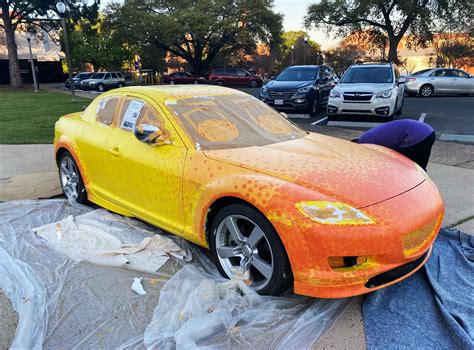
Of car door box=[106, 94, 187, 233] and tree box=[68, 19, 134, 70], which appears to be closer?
car door box=[106, 94, 187, 233]

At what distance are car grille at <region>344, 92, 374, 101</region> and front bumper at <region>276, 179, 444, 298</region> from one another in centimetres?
860

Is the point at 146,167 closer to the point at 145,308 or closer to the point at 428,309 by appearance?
the point at 145,308

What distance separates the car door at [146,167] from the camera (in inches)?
133

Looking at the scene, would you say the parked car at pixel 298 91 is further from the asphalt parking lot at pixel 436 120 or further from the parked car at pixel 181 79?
the parked car at pixel 181 79

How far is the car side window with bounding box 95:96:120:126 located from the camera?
4.29 meters

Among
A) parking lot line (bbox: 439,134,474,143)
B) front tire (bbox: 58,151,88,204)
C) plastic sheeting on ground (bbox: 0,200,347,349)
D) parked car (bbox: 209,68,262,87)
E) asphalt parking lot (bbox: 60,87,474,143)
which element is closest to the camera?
plastic sheeting on ground (bbox: 0,200,347,349)

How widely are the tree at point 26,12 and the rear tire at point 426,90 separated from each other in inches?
965

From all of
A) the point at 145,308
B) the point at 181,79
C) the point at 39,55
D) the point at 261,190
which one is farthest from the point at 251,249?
the point at 39,55

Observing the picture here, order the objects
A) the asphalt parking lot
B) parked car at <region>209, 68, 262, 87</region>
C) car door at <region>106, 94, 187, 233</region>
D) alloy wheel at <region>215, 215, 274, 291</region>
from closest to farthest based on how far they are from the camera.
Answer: alloy wheel at <region>215, 215, 274, 291</region>, car door at <region>106, 94, 187, 233</region>, the asphalt parking lot, parked car at <region>209, 68, 262, 87</region>

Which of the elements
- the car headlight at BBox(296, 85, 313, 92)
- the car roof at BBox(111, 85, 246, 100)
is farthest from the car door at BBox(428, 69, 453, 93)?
the car roof at BBox(111, 85, 246, 100)

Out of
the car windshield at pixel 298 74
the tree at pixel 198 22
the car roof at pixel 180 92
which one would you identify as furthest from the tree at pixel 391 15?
the car roof at pixel 180 92

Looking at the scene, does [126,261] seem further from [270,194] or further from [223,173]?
[270,194]

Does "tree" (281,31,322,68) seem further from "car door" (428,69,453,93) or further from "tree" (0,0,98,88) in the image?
"car door" (428,69,453,93)

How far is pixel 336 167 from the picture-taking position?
3.03 metres
